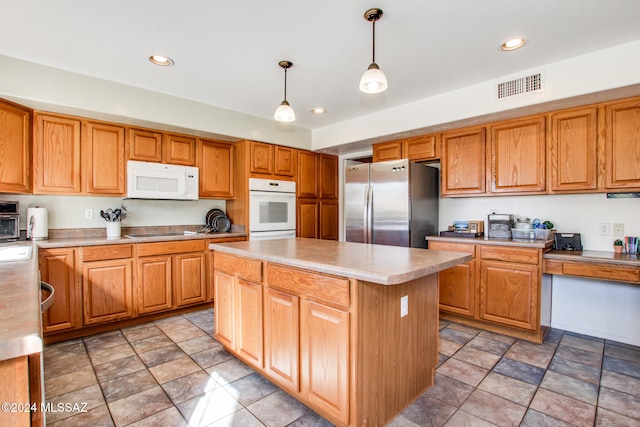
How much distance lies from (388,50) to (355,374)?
2.28 metres

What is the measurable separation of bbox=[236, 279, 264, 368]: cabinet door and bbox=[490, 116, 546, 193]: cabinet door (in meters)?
2.57

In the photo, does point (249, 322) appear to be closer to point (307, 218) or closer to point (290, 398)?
point (290, 398)

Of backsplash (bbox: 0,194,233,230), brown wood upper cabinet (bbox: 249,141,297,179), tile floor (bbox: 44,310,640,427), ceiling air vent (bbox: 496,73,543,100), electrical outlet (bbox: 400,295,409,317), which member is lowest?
tile floor (bbox: 44,310,640,427)

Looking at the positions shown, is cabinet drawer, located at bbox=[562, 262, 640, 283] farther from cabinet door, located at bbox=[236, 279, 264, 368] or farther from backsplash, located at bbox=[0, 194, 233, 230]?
backsplash, located at bbox=[0, 194, 233, 230]

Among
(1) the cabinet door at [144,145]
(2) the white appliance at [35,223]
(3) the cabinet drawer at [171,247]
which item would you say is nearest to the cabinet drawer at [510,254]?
(3) the cabinet drawer at [171,247]

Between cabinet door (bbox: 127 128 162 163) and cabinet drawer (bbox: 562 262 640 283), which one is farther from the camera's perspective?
cabinet door (bbox: 127 128 162 163)

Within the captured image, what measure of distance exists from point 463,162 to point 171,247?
10.9 ft

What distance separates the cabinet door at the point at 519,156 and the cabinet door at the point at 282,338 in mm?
2479

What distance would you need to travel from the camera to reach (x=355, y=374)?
1488 mm

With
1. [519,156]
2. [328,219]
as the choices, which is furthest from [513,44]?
[328,219]

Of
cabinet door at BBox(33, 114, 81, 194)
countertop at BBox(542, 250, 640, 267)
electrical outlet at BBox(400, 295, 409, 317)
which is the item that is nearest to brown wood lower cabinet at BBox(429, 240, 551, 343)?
countertop at BBox(542, 250, 640, 267)

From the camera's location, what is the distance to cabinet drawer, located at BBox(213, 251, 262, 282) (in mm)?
2084

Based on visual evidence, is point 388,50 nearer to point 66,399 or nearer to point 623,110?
point 623,110

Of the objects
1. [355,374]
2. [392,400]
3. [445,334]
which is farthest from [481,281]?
[355,374]
